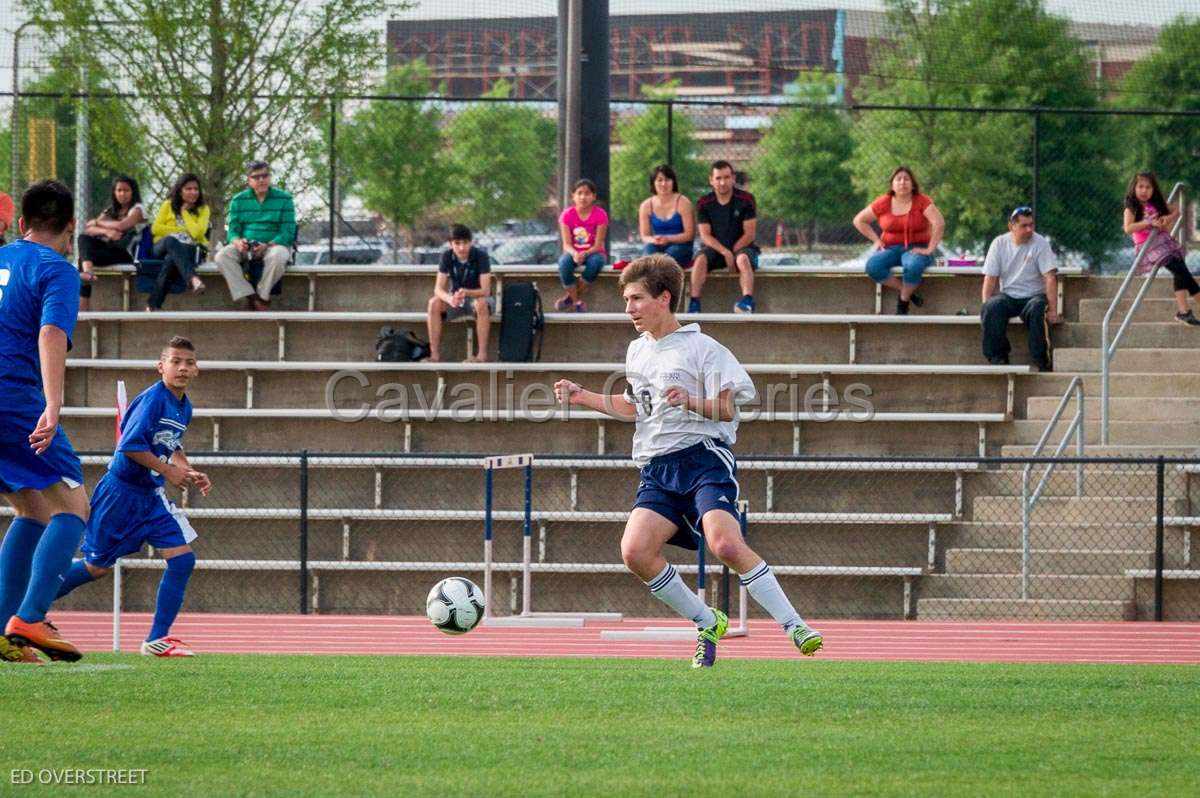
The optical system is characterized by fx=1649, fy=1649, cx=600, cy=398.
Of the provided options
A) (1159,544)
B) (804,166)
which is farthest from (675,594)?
(804,166)

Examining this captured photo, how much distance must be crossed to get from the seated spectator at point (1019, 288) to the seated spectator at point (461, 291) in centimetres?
471

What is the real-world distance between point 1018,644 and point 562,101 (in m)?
8.44

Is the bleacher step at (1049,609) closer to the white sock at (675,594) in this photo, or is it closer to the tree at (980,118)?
the white sock at (675,594)

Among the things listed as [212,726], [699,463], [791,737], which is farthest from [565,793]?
[699,463]

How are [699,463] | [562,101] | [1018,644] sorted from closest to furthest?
[699,463] < [1018,644] < [562,101]

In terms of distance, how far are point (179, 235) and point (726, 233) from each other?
556 cm

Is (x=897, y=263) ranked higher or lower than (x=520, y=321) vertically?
higher

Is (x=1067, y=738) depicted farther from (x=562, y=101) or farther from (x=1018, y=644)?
(x=562, y=101)

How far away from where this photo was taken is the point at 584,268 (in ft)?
55.2

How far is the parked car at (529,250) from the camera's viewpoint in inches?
1234

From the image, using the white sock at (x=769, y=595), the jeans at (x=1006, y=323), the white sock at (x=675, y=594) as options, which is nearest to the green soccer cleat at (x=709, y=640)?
the white sock at (x=675, y=594)

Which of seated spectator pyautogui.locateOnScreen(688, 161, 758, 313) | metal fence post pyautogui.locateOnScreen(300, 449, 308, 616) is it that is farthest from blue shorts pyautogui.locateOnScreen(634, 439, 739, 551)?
seated spectator pyautogui.locateOnScreen(688, 161, 758, 313)

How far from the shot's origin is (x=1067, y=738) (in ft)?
20.2

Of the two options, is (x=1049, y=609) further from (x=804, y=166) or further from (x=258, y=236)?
(x=804, y=166)
